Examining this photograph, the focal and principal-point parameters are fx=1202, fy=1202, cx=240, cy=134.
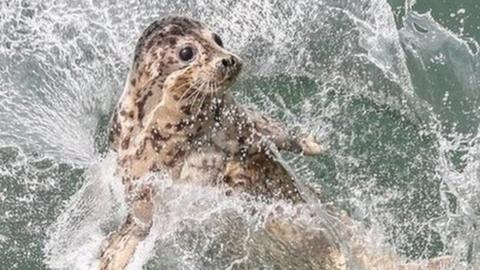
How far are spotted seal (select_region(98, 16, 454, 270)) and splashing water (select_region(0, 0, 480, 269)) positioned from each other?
8cm

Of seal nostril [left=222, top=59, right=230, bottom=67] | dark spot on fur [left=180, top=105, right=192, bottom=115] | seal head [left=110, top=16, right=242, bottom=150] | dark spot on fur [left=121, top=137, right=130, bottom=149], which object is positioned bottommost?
dark spot on fur [left=121, top=137, right=130, bottom=149]

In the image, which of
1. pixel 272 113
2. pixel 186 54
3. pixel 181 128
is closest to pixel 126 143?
pixel 181 128

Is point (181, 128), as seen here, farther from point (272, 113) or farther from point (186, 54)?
point (272, 113)

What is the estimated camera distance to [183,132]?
5332 mm

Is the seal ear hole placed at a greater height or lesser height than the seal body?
greater

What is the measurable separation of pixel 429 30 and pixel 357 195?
1.57m

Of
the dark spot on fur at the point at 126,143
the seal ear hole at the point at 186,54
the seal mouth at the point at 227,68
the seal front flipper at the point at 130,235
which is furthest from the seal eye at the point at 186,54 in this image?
the seal front flipper at the point at 130,235

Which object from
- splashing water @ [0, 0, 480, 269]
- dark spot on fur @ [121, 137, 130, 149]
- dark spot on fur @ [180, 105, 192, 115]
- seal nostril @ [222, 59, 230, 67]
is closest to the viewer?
seal nostril @ [222, 59, 230, 67]

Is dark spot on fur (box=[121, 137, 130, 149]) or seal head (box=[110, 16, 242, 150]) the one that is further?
dark spot on fur (box=[121, 137, 130, 149])

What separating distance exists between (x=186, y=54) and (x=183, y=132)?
1.22 ft

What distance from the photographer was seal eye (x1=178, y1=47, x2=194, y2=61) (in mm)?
5168

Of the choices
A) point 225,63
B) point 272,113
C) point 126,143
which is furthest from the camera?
point 272,113

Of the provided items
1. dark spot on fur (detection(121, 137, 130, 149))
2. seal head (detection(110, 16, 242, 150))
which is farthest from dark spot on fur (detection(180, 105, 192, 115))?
dark spot on fur (detection(121, 137, 130, 149))

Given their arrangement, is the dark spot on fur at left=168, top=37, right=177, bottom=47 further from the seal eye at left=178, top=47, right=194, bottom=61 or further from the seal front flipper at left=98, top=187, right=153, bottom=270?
the seal front flipper at left=98, top=187, right=153, bottom=270
